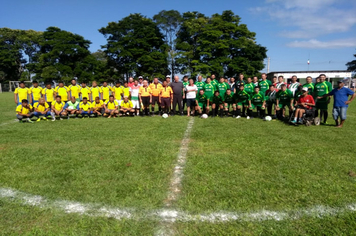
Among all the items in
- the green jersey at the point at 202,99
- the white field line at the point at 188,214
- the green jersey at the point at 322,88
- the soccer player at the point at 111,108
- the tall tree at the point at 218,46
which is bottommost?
the white field line at the point at 188,214

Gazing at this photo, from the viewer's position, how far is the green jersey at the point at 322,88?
326 inches

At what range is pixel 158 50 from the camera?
40.9m

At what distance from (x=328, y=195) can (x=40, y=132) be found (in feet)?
24.3

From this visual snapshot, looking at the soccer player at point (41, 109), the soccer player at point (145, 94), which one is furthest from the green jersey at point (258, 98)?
the soccer player at point (41, 109)

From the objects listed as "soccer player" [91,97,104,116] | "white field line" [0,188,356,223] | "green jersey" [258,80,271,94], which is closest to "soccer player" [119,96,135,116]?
"soccer player" [91,97,104,116]

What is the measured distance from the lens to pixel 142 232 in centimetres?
240

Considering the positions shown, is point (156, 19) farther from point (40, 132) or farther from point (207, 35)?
point (40, 132)

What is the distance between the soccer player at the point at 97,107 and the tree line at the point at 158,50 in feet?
88.3

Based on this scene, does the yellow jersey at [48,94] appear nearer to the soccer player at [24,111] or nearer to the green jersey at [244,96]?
the soccer player at [24,111]

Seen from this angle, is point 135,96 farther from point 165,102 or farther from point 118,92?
point 165,102

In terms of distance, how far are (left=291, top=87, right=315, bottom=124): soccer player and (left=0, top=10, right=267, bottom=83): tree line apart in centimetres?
2838

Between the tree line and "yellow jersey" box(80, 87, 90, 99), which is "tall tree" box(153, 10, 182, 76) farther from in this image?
"yellow jersey" box(80, 87, 90, 99)

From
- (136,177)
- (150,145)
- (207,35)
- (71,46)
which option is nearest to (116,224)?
(136,177)

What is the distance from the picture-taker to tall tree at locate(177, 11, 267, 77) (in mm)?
36312
